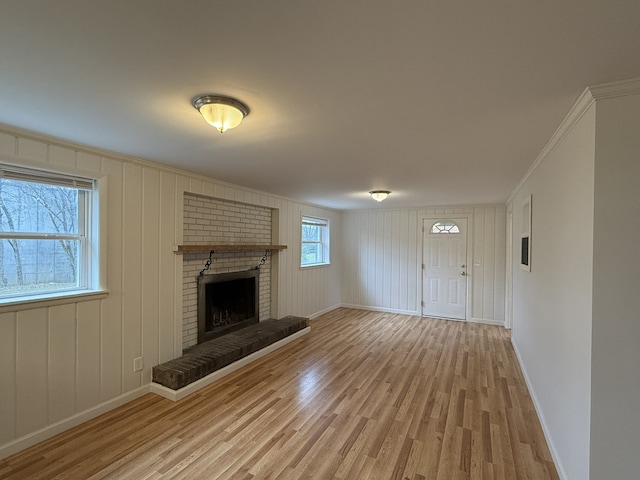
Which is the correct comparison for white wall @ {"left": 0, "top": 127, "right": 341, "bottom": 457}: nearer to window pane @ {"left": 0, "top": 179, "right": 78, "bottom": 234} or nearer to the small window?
window pane @ {"left": 0, "top": 179, "right": 78, "bottom": 234}

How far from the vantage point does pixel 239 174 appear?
11.5 feet

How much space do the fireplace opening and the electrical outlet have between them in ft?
2.78

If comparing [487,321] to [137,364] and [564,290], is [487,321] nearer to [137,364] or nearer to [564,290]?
[564,290]

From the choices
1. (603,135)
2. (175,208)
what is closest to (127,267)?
(175,208)

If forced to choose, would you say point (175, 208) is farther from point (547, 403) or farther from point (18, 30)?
point (547, 403)

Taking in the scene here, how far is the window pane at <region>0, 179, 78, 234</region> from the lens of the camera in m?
2.19

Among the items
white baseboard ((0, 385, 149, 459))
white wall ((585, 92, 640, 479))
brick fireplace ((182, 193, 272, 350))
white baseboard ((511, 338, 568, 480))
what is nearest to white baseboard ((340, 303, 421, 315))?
brick fireplace ((182, 193, 272, 350))

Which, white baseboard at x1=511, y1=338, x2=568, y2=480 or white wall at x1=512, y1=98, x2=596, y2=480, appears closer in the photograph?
white wall at x1=512, y1=98, x2=596, y2=480

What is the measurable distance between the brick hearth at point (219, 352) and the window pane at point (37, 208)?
1.59 meters

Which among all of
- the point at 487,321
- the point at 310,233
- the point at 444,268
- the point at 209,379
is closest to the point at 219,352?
the point at 209,379

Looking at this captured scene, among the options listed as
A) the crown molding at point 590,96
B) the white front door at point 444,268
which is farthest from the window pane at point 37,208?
the white front door at point 444,268

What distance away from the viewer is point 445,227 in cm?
611

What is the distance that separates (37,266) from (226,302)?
221 cm

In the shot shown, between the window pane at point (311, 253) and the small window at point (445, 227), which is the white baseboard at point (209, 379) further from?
the small window at point (445, 227)
